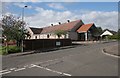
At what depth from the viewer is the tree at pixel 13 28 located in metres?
26.6

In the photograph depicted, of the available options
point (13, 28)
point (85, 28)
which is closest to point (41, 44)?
point (13, 28)

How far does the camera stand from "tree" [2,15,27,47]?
2658cm

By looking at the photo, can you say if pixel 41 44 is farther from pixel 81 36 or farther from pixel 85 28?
pixel 81 36

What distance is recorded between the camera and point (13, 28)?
27.0m

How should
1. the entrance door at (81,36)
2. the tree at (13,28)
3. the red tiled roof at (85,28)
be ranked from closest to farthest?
the tree at (13,28), the red tiled roof at (85,28), the entrance door at (81,36)

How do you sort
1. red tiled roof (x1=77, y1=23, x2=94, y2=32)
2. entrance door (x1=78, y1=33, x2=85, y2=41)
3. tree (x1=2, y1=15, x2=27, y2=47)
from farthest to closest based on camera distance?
entrance door (x1=78, y1=33, x2=85, y2=41) < red tiled roof (x1=77, y1=23, x2=94, y2=32) < tree (x1=2, y1=15, x2=27, y2=47)

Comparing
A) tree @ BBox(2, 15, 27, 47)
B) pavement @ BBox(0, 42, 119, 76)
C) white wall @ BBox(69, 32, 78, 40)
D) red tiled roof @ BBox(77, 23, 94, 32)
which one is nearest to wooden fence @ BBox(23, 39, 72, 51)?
tree @ BBox(2, 15, 27, 47)

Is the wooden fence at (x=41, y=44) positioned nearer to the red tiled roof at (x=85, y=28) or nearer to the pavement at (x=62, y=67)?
the pavement at (x=62, y=67)

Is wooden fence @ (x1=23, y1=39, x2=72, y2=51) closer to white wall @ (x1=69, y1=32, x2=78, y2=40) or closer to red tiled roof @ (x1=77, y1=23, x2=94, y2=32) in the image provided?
white wall @ (x1=69, y1=32, x2=78, y2=40)

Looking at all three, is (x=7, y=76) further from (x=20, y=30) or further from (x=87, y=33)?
(x=87, y=33)

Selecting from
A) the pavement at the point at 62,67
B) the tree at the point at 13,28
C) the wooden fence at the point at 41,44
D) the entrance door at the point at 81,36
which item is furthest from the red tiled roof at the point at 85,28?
the pavement at the point at 62,67

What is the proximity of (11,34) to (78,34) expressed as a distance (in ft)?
102

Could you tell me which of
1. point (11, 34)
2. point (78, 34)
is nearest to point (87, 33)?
point (78, 34)

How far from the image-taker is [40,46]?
3000cm
